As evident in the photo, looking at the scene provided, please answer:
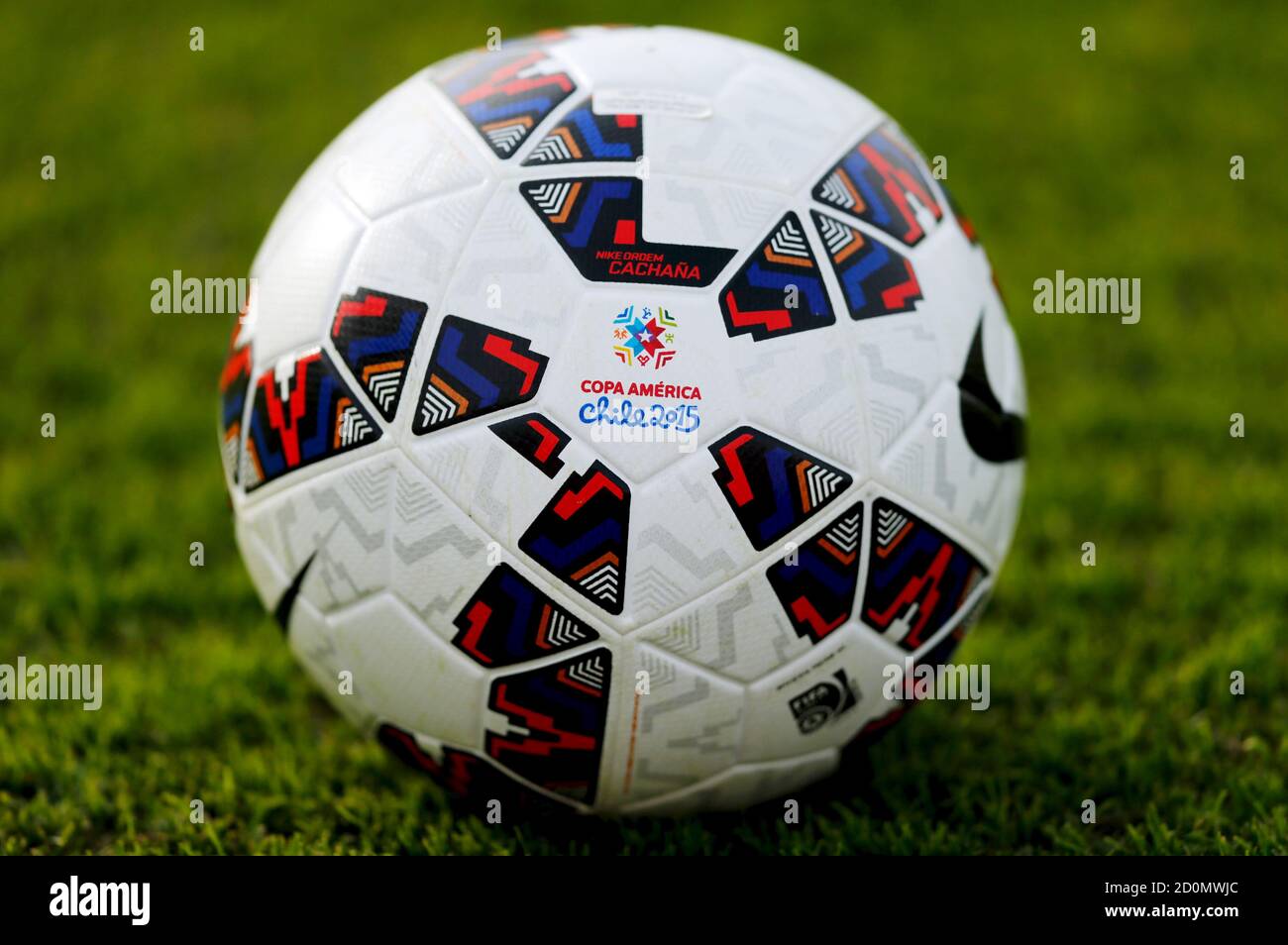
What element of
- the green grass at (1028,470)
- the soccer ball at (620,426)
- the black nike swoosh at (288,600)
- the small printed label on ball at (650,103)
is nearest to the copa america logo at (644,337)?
the soccer ball at (620,426)

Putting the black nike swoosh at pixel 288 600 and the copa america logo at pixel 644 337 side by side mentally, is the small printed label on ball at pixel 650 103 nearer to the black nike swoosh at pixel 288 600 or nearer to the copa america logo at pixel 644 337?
the copa america logo at pixel 644 337

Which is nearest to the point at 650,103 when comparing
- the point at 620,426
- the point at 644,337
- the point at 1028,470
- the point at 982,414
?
the point at 644,337

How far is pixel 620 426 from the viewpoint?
9.12ft

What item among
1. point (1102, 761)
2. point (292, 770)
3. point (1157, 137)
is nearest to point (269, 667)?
point (292, 770)

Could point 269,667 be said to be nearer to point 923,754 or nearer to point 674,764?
point 674,764

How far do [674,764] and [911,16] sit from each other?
6.27 metres

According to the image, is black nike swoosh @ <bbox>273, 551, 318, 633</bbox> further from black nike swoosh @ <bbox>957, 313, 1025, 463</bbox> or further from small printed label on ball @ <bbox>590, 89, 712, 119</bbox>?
black nike swoosh @ <bbox>957, 313, 1025, 463</bbox>

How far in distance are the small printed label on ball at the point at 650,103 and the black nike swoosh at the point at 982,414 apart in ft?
2.69

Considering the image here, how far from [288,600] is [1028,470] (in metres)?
2.94

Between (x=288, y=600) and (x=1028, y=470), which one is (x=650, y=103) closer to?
(x=288, y=600)

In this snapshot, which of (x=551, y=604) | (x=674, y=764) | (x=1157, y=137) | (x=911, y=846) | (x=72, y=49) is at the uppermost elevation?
(x=72, y=49)

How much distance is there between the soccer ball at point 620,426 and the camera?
281cm

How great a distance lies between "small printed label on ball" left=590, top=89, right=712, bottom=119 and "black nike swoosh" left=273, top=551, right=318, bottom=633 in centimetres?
118

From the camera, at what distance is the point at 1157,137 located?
23.4 feet
